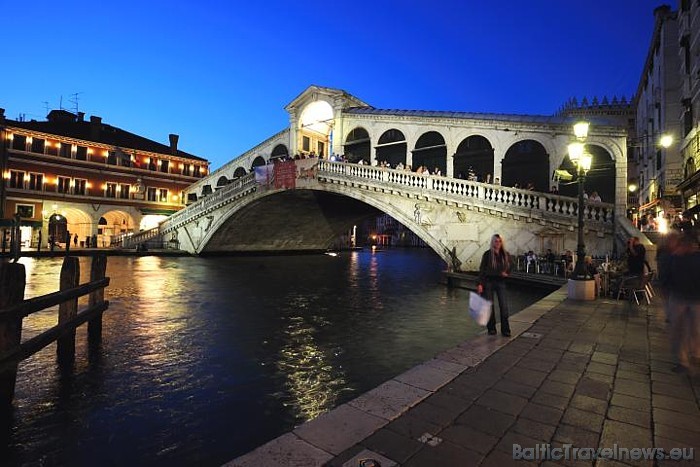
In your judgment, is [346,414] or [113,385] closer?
[346,414]

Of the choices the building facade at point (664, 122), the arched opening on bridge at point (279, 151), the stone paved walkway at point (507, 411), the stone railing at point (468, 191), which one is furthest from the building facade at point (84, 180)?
the building facade at point (664, 122)

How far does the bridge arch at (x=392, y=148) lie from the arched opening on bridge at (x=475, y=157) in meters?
3.44

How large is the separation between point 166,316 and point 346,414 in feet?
23.5

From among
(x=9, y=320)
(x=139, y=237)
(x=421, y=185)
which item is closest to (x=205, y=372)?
(x=9, y=320)

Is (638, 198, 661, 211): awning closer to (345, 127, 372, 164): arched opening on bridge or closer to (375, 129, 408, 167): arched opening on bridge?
(375, 129, 408, 167): arched opening on bridge

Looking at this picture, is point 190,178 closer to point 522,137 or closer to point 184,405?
point 522,137

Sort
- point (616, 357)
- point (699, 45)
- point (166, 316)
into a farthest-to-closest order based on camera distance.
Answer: point (699, 45)
point (166, 316)
point (616, 357)

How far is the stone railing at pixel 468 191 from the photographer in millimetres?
14086

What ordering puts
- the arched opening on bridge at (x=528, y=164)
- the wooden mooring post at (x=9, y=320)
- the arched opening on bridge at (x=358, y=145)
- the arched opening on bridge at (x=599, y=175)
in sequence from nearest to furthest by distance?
the wooden mooring post at (x=9, y=320) < the arched opening on bridge at (x=599, y=175) < the arched opening on bridge at (x=528, y=164) < the arched opening on bridge at (x=358, y=145)

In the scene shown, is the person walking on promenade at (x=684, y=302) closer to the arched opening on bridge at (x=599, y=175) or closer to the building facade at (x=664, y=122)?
the arched opening on bridge at (x=599, y=175)

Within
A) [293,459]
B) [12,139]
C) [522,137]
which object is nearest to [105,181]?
[12,139]

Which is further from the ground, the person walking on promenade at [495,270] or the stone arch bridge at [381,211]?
the stone arch bridge at [381,211]

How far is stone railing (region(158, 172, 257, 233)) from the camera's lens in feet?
86.5

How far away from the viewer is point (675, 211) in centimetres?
1912
